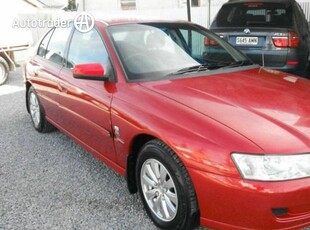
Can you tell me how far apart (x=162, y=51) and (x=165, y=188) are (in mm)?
1260

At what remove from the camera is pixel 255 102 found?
260cm

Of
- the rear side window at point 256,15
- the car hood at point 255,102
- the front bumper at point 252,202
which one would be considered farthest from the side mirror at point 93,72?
the rear side window at point 256,15

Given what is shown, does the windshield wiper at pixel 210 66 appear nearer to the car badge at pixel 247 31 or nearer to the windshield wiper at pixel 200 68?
the windshield wiper at pixel 200 68

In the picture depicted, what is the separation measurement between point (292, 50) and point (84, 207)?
390 cm

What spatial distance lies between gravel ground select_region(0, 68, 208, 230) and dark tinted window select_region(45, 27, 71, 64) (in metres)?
1.01

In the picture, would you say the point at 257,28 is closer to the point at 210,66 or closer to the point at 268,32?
the point at 268,32

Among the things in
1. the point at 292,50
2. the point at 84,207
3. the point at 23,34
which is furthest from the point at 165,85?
the point at 23,34

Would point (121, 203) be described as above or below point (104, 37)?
A: below

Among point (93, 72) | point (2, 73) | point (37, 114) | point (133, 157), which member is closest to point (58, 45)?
point (37, 114)

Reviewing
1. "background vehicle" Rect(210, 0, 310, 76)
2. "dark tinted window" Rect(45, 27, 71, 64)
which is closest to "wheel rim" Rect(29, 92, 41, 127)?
"dark tinted window" Rect(45, 27, 71, 64)

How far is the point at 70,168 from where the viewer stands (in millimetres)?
3762

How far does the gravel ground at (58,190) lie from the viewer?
9.23 feet

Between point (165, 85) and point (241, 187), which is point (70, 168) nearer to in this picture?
point (165, 85)

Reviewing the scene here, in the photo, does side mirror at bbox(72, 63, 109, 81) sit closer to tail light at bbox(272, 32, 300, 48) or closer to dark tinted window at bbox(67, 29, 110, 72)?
dark tinted window at bbox(67, 29, 110, 72)
